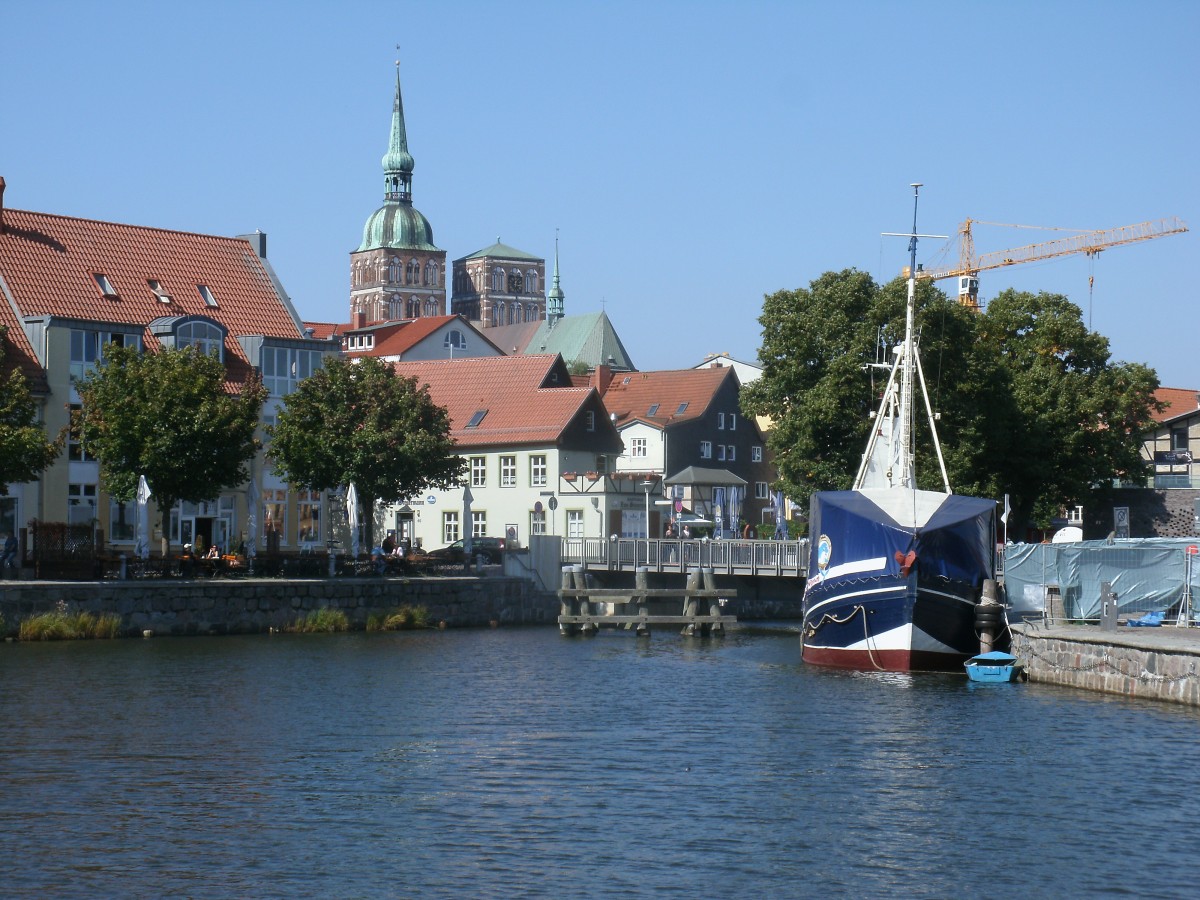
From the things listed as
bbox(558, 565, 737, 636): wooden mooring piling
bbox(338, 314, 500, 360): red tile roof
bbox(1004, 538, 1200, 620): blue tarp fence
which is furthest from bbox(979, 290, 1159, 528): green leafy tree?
bbox(338, 314, 500, 360): red tile roof

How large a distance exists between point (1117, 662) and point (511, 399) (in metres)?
56.6

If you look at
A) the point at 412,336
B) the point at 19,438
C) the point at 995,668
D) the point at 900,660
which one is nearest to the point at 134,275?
the point at 19,438

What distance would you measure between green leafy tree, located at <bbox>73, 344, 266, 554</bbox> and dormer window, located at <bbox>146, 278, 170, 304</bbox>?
9415 millimetres

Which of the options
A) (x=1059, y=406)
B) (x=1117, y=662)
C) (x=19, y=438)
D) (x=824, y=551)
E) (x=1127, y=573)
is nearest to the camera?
A: (x=1117, y=662)

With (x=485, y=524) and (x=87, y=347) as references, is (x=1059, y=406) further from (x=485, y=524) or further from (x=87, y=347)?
(x=87, y=347)

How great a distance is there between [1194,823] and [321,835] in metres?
11.2

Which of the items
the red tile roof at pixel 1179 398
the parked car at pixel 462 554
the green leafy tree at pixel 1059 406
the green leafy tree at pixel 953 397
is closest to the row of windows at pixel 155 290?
the parked car at pixel 462 554

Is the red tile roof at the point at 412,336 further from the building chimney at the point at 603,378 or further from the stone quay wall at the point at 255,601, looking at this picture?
the stone quay wall at the point at 255,601

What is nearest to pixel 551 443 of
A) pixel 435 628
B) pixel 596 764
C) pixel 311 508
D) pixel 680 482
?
pixel 680 482

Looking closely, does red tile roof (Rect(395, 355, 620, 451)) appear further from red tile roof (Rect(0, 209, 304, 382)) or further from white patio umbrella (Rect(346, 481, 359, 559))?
white patio umbrella (Rect(346, 481, 359, 559))

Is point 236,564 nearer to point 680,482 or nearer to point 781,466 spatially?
point 781,466

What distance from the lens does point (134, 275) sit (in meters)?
66.4

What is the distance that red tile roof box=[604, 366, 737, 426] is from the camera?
348ft

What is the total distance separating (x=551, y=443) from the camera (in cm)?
8525
